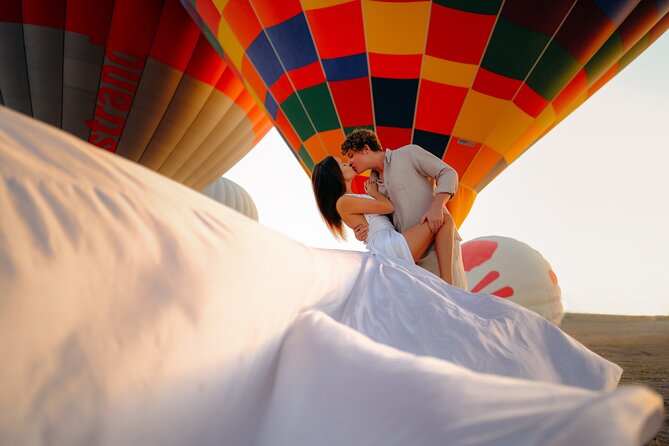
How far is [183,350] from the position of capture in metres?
0.76

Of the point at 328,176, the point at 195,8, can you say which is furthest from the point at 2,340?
the point at 195,8

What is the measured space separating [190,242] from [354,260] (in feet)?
2.63

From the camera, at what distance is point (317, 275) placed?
1160 millimetres

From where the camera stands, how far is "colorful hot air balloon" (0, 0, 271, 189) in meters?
7.94

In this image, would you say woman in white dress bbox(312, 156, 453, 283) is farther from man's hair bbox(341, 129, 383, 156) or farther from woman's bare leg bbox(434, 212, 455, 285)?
man's hair bbox(341, 129, 383, 156)

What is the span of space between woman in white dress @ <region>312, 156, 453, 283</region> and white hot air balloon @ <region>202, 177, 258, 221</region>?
10.1 metres

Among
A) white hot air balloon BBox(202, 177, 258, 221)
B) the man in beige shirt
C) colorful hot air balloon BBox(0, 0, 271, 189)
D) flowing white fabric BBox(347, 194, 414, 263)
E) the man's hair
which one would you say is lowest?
flowing white fabric BBox(347, 194, 414, 263)

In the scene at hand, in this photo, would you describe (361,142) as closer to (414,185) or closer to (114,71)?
(414,185)

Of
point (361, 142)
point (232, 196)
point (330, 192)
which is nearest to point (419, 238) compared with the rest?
point (330, 192)

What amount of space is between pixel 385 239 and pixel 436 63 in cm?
416

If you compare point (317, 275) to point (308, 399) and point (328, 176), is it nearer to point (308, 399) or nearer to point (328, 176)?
point (308, 399)

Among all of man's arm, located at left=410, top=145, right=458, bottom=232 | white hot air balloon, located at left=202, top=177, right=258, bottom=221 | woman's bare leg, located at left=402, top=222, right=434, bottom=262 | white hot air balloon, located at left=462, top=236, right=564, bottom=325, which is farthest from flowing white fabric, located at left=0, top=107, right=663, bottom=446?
white hot air balloon, located at left=202, top=177, right=258, bottom=221

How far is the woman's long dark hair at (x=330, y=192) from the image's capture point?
2977mm

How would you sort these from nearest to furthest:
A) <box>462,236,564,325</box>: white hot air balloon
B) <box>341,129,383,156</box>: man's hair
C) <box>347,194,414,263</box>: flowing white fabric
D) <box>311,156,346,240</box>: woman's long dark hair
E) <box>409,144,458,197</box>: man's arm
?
1. <box>347,194,414,263</box>: flowing white fabric
2. <box>409,144,458,197</box>: man's arm
3. <box>311,156,346,240</box>: woman's long dark hair
4. <box>341,129,383,156</box>: man's hair
5. <box>462,236,564,325</box>: white hot air balloon
